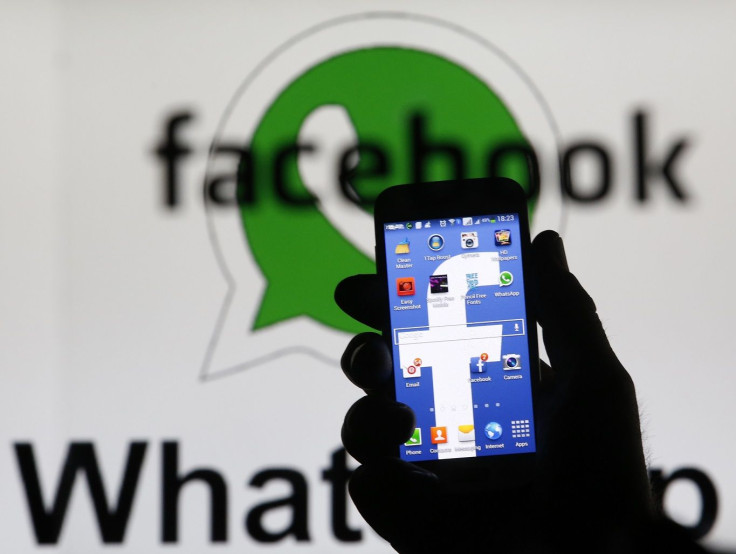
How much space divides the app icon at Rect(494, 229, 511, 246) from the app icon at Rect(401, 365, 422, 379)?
0.42 ft

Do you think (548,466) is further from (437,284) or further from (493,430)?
(437,284)

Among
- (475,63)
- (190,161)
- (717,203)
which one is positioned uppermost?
(475,63)

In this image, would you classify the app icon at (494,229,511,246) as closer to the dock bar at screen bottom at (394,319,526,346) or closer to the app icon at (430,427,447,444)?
the dock bar at screen bottom at (394,319,526,346)

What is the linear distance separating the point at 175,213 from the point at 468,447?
71 cm

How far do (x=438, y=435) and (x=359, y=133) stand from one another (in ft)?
2.18

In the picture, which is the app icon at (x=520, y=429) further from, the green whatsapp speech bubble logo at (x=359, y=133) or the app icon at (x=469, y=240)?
the green whatsapp speech bubble logo at (x=359, y=133)

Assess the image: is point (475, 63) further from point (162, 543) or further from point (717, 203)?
point (162, 543)

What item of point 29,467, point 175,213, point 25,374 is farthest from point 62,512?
point 175,213

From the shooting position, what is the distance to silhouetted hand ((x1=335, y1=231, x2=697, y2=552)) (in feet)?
1.97

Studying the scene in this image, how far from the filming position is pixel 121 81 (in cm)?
122

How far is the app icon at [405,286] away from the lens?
0.67 m

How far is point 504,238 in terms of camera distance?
2.21ft

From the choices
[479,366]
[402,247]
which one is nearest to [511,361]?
[479,366]

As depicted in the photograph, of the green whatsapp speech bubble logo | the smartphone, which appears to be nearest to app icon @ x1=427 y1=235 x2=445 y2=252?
the smartphone
